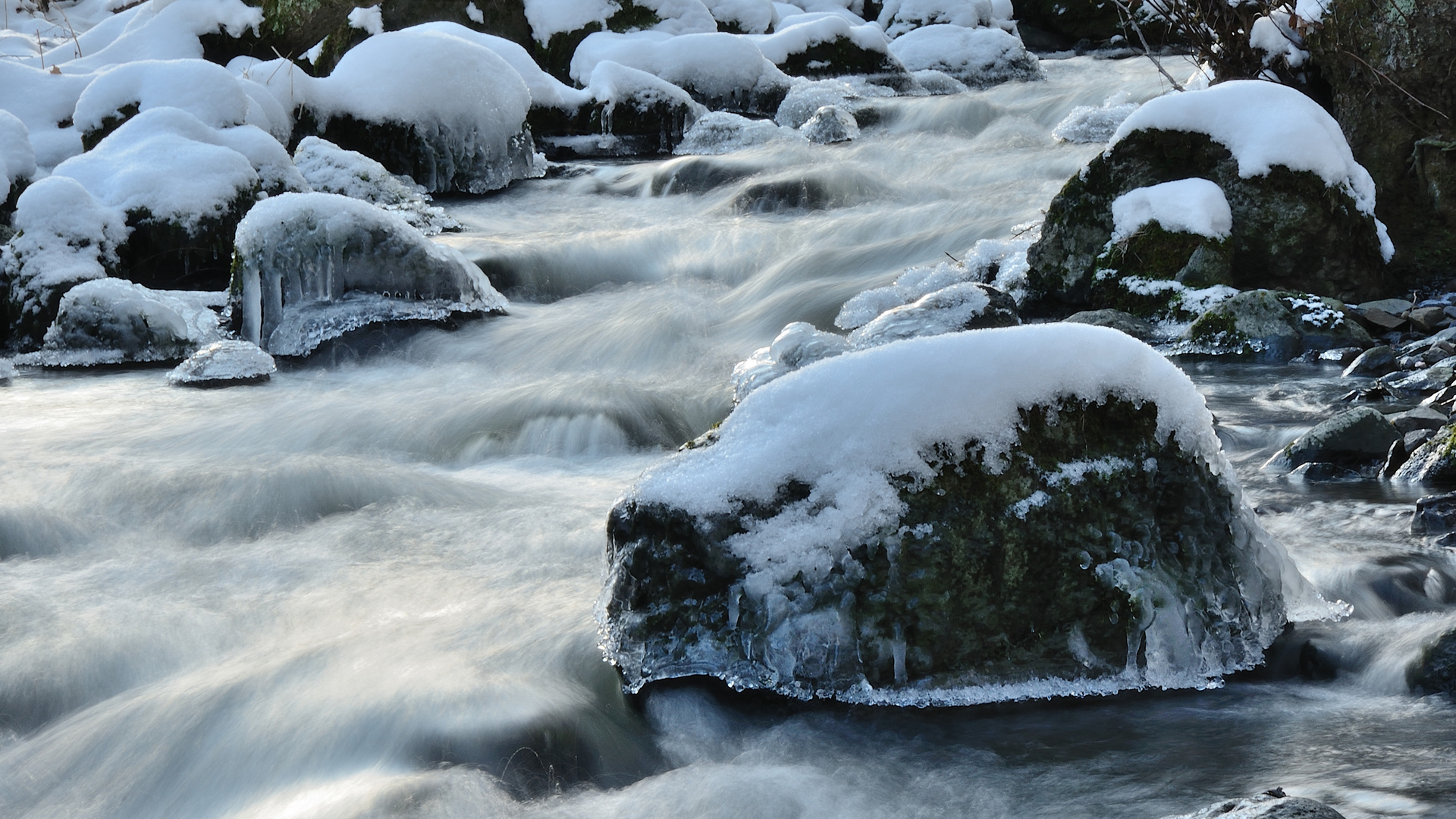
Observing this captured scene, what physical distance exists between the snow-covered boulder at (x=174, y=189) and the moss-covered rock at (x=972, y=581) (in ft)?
20.3

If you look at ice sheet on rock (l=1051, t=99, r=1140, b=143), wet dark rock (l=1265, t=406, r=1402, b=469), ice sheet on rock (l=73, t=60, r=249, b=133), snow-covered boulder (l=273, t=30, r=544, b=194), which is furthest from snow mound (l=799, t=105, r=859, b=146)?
wet dark rock (l=1265, t=406, r=1402, b=469)

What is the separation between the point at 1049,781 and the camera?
8.23ft

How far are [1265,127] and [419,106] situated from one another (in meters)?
7.08

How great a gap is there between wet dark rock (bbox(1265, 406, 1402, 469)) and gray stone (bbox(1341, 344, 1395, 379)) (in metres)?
1.10

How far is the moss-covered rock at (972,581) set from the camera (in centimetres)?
270

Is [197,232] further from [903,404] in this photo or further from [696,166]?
[903,404]

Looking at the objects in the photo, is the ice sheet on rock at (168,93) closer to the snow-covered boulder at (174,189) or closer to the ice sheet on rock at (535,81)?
the snow-covered boulder at (174,189)

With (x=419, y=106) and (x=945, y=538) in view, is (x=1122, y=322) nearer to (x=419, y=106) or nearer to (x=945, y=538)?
(x=945, y=538)

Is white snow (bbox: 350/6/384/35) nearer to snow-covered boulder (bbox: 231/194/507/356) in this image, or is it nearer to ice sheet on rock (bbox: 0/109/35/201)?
ice sheet on rock (bbox: 0/109/35/201)

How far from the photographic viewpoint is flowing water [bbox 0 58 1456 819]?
2.55 meters

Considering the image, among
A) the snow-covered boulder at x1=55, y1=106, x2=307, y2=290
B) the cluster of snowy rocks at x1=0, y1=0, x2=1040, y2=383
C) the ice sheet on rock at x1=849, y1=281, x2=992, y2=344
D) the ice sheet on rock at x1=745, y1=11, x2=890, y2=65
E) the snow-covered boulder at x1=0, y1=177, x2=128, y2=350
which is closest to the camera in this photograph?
the ice sheet on rock at x1=849, y1=281, x2=992, y2=344

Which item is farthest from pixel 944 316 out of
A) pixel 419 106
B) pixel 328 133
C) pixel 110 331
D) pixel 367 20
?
pixel 367 20

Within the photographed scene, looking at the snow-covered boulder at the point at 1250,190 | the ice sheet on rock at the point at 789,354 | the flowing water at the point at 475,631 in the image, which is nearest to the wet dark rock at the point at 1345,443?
the flowing water at the point at 475,631

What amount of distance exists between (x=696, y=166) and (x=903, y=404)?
26.6 feet
